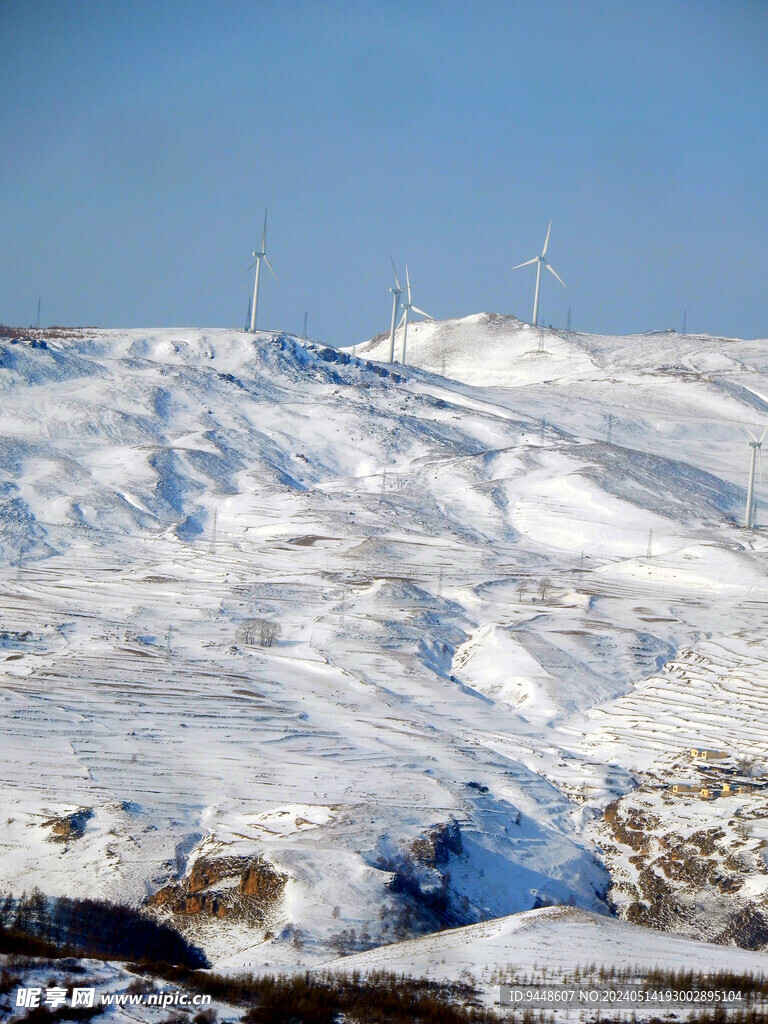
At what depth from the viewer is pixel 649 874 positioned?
115 feet

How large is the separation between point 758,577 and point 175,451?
1953 inches

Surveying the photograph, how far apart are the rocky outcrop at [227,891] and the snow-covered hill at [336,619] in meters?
0.09

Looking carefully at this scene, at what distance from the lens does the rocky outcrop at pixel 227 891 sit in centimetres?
2850

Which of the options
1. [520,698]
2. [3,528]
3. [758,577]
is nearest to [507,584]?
[758,577]

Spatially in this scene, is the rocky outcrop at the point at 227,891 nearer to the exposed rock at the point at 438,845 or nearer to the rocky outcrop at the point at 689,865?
the exposed rock at the point at 438,845

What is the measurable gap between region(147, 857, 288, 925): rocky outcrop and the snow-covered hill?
0.30 ft

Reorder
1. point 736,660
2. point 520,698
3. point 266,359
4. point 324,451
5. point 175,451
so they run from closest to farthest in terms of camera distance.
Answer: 1. point 520,698
2. point 736,660
3. point 175,451
4. point 324,451
5. point 266,359

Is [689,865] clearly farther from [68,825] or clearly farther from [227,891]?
[68,825]

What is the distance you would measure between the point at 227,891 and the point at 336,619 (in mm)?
34846

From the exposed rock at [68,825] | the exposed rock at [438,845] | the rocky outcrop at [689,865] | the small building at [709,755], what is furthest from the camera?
the small building at [709,755]

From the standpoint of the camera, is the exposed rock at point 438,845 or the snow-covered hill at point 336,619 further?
the exposed rock at point 438,845

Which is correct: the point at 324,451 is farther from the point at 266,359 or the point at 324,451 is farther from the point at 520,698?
the point at 520,698

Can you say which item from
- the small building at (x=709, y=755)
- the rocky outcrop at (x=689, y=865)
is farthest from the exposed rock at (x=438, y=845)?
the small building at (x=709, y=755)

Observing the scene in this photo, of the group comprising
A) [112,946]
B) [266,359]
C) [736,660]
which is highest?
[266,359]
